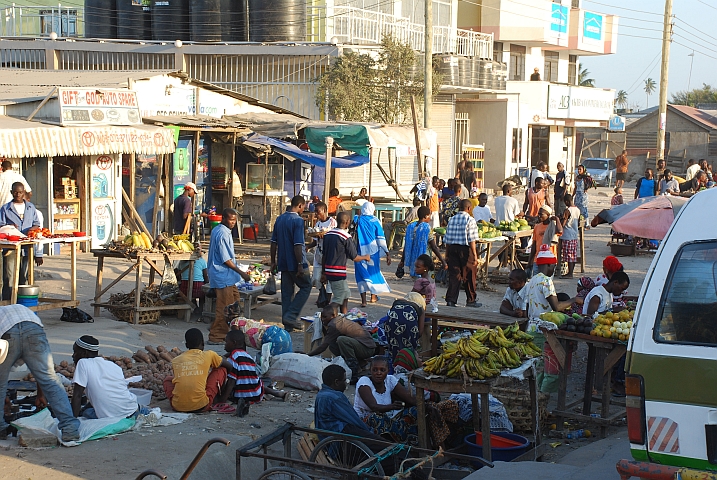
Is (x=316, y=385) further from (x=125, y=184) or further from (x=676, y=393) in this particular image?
(x=125, y=184)

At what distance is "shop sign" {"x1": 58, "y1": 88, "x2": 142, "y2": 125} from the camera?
51.8 ft

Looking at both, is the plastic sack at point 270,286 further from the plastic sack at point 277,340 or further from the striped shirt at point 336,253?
the plastic sack at point 277,340

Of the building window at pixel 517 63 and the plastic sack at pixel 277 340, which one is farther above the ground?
the building window at pixel 517 63

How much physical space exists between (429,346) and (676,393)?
5.46m

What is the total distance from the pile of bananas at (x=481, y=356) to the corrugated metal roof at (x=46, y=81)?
12.3 metres

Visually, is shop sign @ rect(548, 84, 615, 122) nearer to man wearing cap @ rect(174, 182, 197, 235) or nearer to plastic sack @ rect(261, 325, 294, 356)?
man wearing cap @ rect(174, 182, 197, 235)

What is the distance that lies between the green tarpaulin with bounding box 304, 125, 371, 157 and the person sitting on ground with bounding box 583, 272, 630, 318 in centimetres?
1026

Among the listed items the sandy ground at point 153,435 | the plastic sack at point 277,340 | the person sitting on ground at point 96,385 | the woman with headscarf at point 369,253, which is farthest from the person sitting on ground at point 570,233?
the person sitting on ground at point 96,385

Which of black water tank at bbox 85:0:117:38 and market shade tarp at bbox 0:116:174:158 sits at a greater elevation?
black water tank at bbox 85:0:117:38

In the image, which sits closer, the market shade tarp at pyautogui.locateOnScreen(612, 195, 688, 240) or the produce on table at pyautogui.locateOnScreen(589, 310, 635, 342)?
the produce on table at pyautogui.locateOnScreen(589, 310, 635, 342)

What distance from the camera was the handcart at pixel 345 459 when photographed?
5.70 meters

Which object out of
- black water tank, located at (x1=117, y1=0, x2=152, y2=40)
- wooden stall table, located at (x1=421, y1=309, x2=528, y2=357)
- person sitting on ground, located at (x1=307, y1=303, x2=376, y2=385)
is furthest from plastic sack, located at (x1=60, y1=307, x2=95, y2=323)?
black water tank, located at (x1=117, y1=0, x2=152, y2=40)

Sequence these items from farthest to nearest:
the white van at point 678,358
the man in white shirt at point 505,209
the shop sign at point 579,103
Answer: the shop sign at point 579,103 < the man in white shirt at point 505,209 < the white van at point 678,358

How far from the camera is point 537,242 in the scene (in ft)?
49.3
